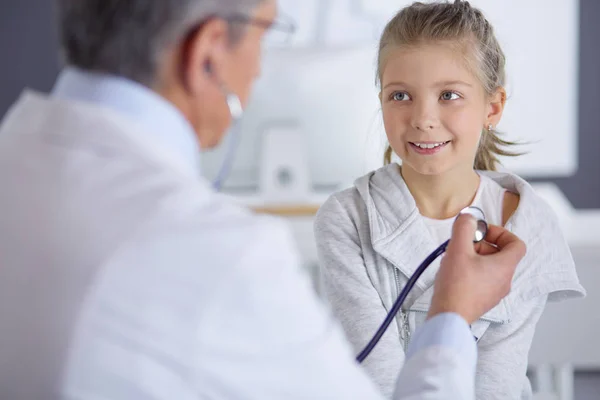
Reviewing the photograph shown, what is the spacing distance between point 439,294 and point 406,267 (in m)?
0.35

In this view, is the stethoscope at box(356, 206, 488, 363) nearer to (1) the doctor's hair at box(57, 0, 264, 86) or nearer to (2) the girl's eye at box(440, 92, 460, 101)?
(2) the girl's eye at box(440, 92, 460, 101)

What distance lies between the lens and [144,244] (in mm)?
761

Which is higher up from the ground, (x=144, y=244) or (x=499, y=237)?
(x=144, y=244)

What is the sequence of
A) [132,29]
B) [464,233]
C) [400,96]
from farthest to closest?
[400,96] < [464,233] < [132,29]

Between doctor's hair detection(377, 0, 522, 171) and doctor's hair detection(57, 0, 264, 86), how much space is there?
28.8 inches

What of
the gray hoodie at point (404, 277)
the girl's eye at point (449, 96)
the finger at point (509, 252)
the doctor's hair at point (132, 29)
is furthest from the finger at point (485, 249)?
the doctor's hair at point (132, 29)

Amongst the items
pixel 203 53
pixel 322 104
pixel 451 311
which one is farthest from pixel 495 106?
pixel 322 104

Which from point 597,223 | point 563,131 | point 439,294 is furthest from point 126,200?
point 563,131

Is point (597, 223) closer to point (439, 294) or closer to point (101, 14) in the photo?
point (439, 294)

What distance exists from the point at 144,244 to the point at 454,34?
977mm

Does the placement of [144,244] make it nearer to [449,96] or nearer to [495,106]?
[449,96]

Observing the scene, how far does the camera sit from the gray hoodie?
1.42 meters

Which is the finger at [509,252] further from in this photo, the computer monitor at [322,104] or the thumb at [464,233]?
the computer monitor at [322,104]

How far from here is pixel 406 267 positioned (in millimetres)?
1473
